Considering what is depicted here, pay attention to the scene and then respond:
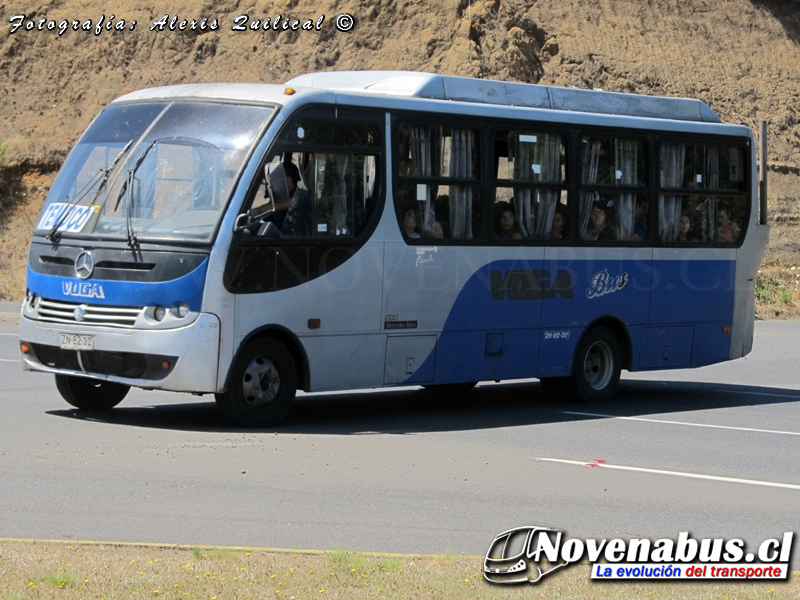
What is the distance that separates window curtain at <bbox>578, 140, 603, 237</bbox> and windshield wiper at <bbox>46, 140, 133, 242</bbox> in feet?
17.1

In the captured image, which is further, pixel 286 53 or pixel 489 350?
pixel 286 53

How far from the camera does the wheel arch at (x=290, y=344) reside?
11984 mm

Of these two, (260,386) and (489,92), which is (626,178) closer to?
(489,92)

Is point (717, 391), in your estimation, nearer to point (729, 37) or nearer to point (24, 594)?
point (24, 594)

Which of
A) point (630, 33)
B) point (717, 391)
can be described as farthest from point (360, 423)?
point (630, 33)

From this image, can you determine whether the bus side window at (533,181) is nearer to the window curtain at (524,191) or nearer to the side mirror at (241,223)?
the window curtain at (524,191)

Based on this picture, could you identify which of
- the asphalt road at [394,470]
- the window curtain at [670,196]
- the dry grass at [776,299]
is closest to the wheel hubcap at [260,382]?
the asphalt road at [394,470]

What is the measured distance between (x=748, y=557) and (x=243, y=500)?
10.7ft

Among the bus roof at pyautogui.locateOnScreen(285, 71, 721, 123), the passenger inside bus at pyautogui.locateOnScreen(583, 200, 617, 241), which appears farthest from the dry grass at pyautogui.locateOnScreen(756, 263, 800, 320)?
the passenger inside bus at pyautogui.locateOnScreen(583, 200, 617, 241)

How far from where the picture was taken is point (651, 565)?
22.6 feet

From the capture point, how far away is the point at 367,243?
42.2ft

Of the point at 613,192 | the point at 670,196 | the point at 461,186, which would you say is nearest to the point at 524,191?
the point at 461,186

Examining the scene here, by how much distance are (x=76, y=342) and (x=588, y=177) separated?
6091 mm

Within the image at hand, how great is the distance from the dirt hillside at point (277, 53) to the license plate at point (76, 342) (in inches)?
1166
